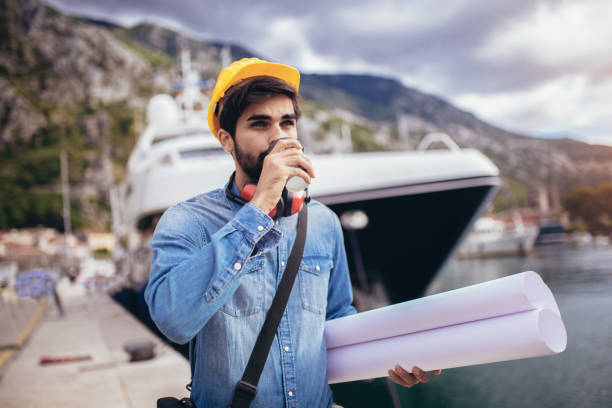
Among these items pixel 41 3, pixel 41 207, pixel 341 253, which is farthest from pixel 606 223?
pixel 41 3

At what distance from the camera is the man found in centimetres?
103

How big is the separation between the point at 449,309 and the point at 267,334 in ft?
1.53

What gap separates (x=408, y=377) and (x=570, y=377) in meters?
5.53

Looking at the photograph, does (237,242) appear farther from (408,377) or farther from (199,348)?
(408,377)

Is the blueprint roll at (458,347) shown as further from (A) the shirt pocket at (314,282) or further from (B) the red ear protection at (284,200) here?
(B) the red ear protection at (284,200)

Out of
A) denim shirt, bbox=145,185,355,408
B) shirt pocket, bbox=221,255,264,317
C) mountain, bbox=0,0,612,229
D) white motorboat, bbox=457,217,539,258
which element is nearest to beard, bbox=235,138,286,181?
denim shirt, bbox=145,185,355,408

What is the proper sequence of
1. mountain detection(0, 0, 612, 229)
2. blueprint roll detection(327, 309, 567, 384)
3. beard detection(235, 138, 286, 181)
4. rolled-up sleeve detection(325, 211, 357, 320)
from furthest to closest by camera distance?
mountain detection(0, 0, 612, 229), rolled-up sleeve detection(325, 211, 357, 320), beard detection(235, 138, 286, 181), blueprint roll detection(327, 309, 567, 384)

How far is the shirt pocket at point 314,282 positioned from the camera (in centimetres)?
129

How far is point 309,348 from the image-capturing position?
125cm

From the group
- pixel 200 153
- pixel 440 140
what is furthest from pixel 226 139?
pixel 200 153

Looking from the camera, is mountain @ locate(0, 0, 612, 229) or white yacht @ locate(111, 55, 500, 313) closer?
white yacht @ locate(111, 55, 500, 313)

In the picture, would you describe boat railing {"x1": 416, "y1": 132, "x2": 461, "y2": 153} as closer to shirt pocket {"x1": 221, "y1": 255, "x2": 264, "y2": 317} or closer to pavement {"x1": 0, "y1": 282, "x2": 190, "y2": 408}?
pavement {"x1": 0, "y1": 282, "x2": 190, "y2": 408}

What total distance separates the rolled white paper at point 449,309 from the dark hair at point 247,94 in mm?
664

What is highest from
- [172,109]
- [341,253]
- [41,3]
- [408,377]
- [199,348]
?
[41,3]
